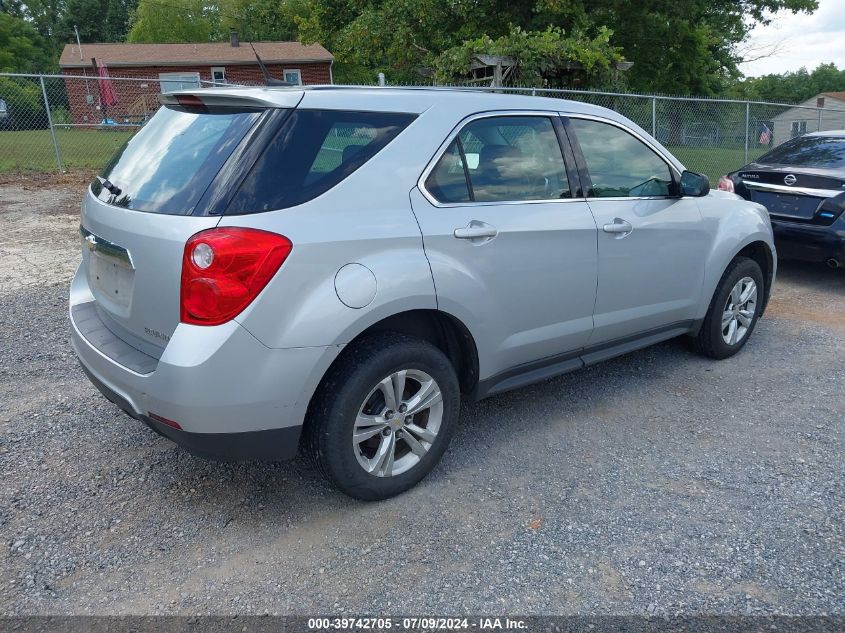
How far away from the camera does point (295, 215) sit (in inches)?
107

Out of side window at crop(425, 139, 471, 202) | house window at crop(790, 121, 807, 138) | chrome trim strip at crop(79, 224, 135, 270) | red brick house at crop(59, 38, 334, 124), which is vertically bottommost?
house window at crop(790, 121, 807, 138)

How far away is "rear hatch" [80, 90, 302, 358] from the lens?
2.70 m

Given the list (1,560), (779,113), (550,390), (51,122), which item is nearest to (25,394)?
(1,560)

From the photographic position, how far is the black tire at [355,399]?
287cm

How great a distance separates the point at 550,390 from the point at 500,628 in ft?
7.28

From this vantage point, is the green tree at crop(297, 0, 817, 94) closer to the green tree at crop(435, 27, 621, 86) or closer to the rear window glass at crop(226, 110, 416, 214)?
the green tree at crop(435, 27, 621, 86)

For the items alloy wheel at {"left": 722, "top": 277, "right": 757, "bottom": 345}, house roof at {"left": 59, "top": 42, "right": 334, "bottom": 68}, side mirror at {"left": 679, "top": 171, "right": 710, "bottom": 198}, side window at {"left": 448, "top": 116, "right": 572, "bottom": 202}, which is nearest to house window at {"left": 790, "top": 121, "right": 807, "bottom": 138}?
alloy wheel at {"left": 722, "top": 277, "right": 757, "bottom": 345}

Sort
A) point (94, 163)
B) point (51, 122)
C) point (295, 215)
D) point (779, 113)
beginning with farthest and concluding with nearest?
point (779, 113) → point (94, 163) → point (51, 122) → point (295, 215)

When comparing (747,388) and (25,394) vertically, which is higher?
(25,394)

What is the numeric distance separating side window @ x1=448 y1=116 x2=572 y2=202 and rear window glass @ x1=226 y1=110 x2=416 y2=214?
48 centimetres

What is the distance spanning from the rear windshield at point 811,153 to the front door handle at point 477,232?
5.53m

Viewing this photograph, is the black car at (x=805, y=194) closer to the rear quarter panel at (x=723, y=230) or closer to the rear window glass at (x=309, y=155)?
the rear quarter panel at (x=723, y=230)

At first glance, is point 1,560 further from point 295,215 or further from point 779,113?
point 779,113

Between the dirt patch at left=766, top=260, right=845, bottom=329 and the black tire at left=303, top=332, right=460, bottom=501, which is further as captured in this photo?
the dirt patch at left=766, top=260, right=845, bottom=329
